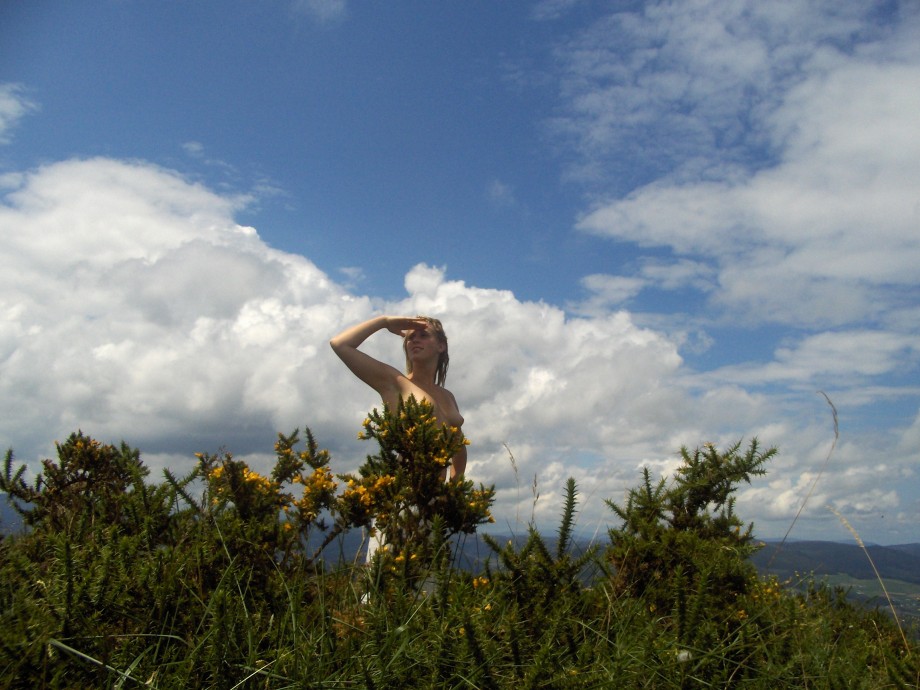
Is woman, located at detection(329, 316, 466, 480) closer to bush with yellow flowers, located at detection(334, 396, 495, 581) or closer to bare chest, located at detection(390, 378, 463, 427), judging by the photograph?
bare chest, located at detection(390, 378, 463, 427)

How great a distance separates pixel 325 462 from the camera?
4.43 m

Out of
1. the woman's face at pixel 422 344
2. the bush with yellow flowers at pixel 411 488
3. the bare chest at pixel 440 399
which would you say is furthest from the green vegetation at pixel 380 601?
the woman's face at pixel 422 344

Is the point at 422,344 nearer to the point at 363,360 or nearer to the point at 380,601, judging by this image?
the point at 363,360

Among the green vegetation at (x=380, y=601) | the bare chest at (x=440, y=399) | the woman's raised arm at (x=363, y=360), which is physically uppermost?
the woman's raised arm at (x=363, y=360)

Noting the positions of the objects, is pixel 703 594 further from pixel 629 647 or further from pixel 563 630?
pixel 563 630

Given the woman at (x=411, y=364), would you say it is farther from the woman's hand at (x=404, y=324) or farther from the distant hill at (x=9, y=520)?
the distant hill at (x=9, y=520)

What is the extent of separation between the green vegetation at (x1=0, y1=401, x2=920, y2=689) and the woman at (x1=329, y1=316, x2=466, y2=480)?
154 centimetres

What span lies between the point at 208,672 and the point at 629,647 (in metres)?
1.32

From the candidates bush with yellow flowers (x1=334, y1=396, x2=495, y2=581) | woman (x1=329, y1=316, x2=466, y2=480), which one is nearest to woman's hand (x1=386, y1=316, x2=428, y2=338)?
woman (x1=329, y1=316, x2=466, y2=480)

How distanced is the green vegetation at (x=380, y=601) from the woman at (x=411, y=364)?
5.04 feet

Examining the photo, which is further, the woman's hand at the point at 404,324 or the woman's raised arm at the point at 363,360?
the woman's hand at the point at 404,324

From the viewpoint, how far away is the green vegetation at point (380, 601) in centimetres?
186

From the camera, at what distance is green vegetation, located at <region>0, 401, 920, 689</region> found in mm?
1861

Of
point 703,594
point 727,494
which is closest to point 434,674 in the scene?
point 703,594
